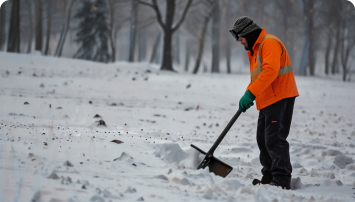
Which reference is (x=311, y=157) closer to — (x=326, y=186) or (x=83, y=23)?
(x=326, y=186)

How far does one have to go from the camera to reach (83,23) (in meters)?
23.0

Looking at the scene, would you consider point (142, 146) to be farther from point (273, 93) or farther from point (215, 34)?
point (215, 34)

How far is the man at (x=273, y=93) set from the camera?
303cm

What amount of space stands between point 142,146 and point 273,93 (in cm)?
165

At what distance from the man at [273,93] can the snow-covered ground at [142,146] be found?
0.29m

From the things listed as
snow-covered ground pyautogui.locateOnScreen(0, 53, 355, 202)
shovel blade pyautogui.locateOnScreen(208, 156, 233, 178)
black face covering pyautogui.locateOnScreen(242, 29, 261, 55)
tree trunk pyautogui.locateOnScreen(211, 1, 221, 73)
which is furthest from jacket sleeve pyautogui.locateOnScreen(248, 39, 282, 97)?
tree trunk pyautogui.locateOnScreen(211, 1, 221, 73)

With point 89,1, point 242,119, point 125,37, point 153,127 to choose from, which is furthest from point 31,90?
point 125,37

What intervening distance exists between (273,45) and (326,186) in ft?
4.73

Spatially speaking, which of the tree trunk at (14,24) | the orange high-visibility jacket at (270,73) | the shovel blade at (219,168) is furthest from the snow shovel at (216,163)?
the tree trunk at (14,24)

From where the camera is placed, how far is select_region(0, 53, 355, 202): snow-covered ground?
2.47 meters

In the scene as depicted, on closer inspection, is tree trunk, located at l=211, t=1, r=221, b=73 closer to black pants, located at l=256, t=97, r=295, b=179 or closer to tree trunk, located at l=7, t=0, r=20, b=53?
tree trunk, located at l=7, t=0, r=20, b=53

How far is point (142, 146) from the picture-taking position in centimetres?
393

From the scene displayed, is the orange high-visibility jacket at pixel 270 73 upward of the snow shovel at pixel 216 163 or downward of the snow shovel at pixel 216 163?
upward

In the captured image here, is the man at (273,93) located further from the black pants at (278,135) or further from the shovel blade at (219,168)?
the shovel blade at (219,168)
